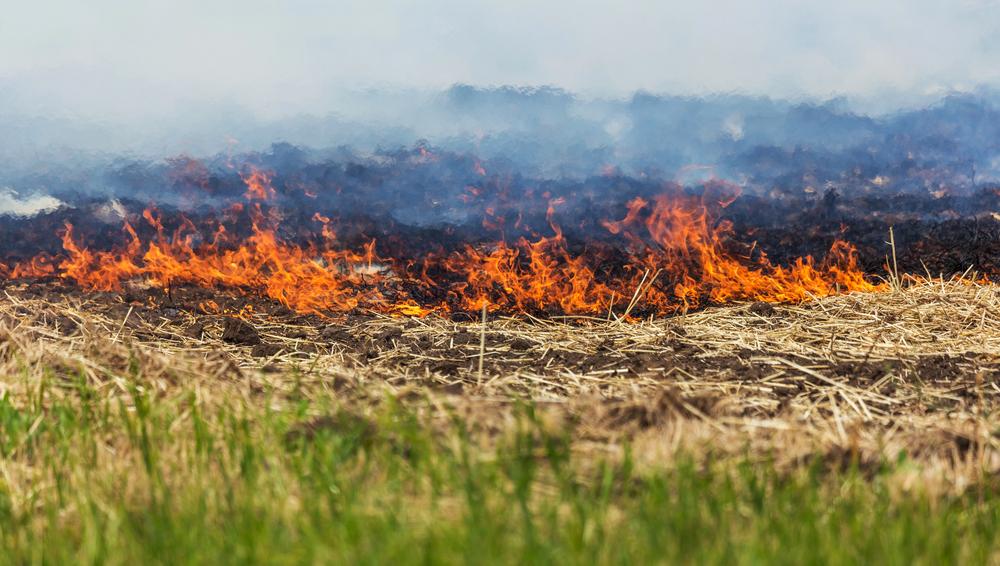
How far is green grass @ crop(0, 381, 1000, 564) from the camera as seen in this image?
7.82ft

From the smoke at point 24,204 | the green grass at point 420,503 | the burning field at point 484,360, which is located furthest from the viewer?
the smoke at point 24,204

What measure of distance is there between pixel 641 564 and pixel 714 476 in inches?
23.3

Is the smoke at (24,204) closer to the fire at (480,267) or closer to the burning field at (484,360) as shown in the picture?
the burning field at (484,360)

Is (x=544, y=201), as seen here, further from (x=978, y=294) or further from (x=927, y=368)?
(x=927, y=368)

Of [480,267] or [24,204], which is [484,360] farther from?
[24,204]

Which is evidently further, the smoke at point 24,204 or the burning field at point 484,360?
the smoke at point 24,204

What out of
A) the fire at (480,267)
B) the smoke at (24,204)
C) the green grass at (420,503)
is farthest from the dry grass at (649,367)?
the smoke at (24,204)

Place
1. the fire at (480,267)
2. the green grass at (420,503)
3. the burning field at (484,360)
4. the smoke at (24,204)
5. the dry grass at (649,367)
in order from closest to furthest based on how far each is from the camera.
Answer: the green grass at (420,503)
the burning field at (484,360)
the dry grass at (649,367)
the fire at (480,267)
the smoke at (24,204)

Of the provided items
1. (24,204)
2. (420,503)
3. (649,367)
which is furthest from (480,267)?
(420,503)

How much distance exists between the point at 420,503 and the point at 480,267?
16.8ft

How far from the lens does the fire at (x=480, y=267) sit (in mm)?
7160

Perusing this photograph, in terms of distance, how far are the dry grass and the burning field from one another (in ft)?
0.08

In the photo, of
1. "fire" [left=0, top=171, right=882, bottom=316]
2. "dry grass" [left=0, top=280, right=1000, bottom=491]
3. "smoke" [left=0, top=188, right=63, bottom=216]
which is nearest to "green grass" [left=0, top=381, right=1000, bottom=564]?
"dry grass" [left=0, top=280, right=1000, bottom=491]

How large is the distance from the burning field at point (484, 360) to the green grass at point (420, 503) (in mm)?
13
